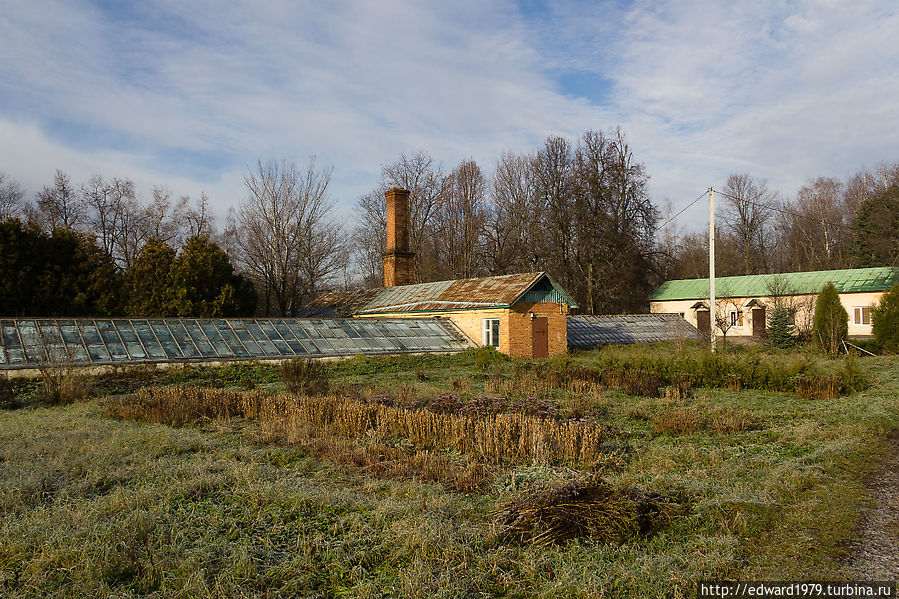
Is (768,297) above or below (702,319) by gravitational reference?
above

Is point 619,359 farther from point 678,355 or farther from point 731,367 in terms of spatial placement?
point 731,367

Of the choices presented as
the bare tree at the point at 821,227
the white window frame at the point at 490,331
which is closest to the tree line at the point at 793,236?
the bare tree at the point at 821,227

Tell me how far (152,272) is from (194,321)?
25.7ft

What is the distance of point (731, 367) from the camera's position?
47.0 feet

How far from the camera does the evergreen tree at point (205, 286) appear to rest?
24.5 m

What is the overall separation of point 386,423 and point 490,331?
14.1 m

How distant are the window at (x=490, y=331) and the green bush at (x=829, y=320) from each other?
12.4 metres

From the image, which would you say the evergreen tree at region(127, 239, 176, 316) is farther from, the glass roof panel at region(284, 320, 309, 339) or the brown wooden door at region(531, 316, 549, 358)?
the brown wooden door at region(531, 316, 549, 358)

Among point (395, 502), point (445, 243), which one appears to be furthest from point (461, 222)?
point (395, 502)

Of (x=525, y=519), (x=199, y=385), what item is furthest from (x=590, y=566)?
(x=199, y=385)

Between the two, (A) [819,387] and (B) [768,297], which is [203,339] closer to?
(A) [819,387]

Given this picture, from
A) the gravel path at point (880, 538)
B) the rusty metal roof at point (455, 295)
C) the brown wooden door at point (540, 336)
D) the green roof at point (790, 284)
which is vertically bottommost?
the gravel path at point (880, 538)

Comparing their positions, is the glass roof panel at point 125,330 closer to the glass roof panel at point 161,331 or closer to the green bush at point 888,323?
the glass roof panel at point 161,331

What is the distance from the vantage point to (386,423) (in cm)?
888
